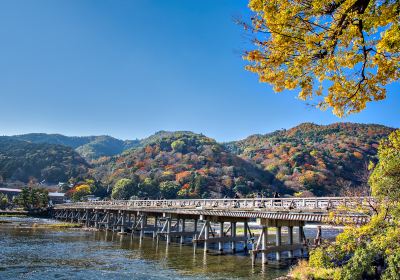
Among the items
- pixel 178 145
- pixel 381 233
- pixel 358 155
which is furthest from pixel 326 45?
pixel 178 145

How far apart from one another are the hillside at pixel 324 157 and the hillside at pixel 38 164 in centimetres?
7795

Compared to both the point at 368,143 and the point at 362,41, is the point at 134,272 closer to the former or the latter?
the point at 362,41

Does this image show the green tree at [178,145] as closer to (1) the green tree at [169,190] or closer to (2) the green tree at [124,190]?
(2) the green tree at [124,190]

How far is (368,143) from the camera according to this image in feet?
393

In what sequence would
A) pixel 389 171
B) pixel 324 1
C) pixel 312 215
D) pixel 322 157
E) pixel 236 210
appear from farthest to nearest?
pixel 322 157 < pixel 236 210 < pixel 312 215 < pixel 389 171 < pixel 324 1

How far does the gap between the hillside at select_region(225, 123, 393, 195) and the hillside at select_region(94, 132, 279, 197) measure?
885cm

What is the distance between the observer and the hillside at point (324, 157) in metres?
90.4

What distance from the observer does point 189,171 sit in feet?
334

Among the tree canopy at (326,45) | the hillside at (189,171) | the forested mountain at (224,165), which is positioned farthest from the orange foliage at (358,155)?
the tree canopy at (326,45)

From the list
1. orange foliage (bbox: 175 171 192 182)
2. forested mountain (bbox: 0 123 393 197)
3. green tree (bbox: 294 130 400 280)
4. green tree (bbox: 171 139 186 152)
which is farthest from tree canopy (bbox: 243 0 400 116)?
green tree (bbox: 171 139 186 152)

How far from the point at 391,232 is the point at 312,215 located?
9.30 m

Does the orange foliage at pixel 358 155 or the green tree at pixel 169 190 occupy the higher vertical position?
the orange foliage at pixel 358 155

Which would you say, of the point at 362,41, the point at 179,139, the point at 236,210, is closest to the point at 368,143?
the point at 179,139

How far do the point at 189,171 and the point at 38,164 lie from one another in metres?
74.5
